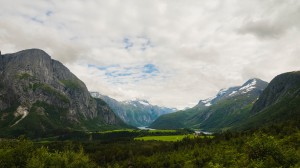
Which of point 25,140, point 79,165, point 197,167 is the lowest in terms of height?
point 197,167

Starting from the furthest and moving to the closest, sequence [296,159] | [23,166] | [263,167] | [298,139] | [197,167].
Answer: [197,167] → [298,139] → [23,166] → [296,159] → [263,167]

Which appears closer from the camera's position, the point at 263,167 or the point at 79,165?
the point at 263,167

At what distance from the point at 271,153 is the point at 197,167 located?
117149 millimetres

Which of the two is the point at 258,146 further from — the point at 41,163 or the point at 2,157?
the point at 2,157

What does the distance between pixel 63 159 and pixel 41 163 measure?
13145 millimetres

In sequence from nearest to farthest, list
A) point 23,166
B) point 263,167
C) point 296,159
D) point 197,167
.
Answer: point 263,167, point 296,159, point 23,166, point 197,167

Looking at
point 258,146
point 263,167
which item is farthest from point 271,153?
point 263,167

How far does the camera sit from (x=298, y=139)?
17338cm

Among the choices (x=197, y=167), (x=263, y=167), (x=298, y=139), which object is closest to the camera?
(x=263, y=167)

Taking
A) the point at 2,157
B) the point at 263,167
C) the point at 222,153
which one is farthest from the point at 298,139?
the point at 2,157

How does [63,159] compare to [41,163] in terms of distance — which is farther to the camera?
[63,159]

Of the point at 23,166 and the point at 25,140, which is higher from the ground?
the point at 25,140

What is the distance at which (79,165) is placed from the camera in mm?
98812

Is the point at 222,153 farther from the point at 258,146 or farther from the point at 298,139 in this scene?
the point at 258,146
